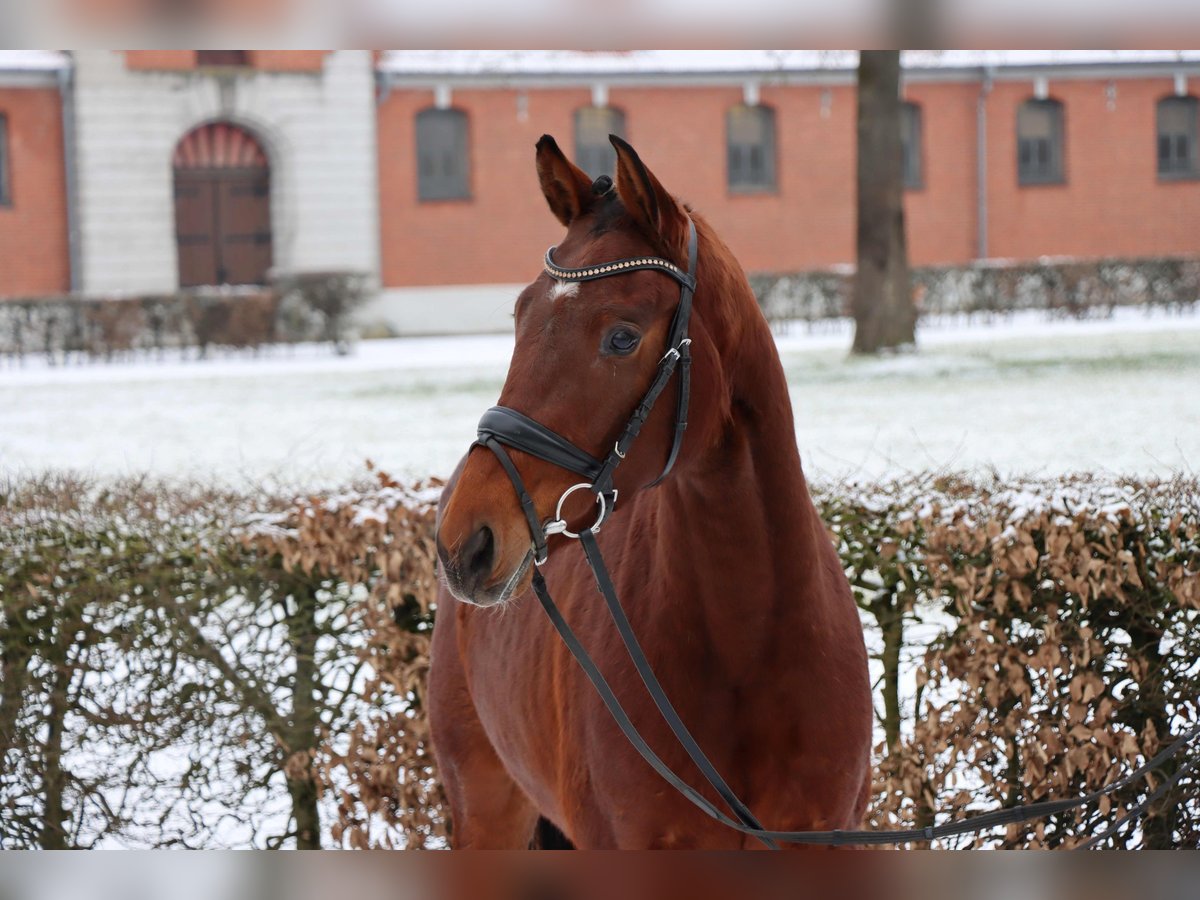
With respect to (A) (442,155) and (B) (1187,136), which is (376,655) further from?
(B) (1187,136)

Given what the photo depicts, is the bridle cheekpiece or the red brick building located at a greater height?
the red brick building

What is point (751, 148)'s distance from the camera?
1229 inches

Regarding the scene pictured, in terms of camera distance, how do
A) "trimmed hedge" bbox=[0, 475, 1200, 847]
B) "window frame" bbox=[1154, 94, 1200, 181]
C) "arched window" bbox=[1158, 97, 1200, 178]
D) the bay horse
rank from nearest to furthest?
the bay horse → "trimmed hedge" bbox=[0, 475, 1200, 847] → "window frame" bbox=[1154, 94, 1200, 181] → "arched window" bbox=[1158, 97, 1200, 178]

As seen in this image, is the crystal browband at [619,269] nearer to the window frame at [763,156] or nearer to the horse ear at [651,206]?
the horse ear at [651,206]

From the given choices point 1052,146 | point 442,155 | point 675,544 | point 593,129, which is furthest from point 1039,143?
point 675,544

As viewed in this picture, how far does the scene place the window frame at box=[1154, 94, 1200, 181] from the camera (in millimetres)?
31781

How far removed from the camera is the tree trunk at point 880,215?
55.4 feet

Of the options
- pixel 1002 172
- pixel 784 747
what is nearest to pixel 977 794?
pixel 784 747

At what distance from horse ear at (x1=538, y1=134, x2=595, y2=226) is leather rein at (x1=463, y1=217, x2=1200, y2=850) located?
0.46 feet

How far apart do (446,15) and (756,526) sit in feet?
3.66

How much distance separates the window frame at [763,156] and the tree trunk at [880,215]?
535 inches

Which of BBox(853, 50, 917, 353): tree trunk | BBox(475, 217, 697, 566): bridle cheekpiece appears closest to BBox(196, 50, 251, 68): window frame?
BBox(853, 50, 917, 353): tree trunk

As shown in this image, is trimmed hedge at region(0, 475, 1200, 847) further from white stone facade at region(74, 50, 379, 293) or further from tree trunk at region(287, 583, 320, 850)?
white stone facade at region(74, 50, 379, 293)

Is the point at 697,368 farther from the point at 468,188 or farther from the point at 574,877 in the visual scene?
the point at 468,188
